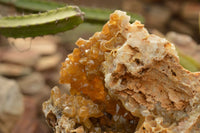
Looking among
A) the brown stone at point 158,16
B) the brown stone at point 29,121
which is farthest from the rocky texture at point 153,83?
the brown stone at point 158,16

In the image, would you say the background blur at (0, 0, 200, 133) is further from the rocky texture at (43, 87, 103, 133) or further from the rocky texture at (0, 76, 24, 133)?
the rocky texture at (43, 87, 103, 133)

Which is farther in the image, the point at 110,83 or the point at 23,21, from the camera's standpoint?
the point at 23,21

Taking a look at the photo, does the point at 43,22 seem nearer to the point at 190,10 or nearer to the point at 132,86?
the point at 132,86

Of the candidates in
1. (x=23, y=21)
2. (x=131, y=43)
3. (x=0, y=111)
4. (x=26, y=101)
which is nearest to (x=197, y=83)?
(x=131, y=43)

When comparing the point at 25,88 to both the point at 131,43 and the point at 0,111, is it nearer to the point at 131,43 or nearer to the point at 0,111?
the point at 0,111

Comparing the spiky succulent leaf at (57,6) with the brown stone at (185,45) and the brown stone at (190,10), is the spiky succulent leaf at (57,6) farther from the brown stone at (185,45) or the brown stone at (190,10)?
the brown stone at (190,10)

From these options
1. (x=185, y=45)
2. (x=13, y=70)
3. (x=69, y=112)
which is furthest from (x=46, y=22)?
(x=13, y=70)
